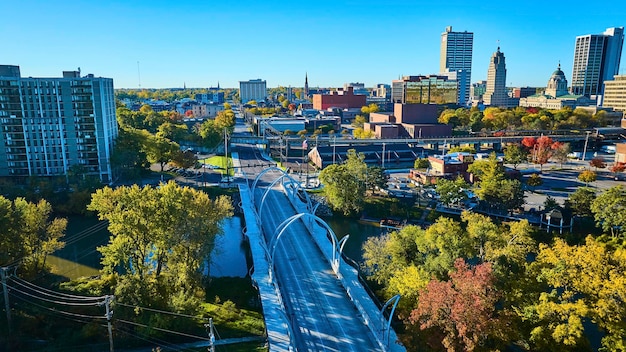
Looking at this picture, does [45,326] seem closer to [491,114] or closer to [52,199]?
[52,199]

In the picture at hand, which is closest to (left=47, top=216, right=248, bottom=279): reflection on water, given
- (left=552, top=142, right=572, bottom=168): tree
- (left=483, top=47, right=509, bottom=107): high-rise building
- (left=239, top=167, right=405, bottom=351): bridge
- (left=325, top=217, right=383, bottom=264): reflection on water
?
(left=239, top=167, right=405, bottom=351): bridge

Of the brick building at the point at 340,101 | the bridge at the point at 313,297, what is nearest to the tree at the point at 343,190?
the bridge at the point at 313,297

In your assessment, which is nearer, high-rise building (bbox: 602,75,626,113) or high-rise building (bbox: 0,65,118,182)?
high-rise building (bbox: 0,65,118,182)

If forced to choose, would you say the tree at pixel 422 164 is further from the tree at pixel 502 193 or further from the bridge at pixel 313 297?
the bridge at pixel 313 297

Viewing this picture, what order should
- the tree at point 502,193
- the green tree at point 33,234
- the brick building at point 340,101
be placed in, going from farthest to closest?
the brick building at point 340,101 < the tree at point 502,193 < the green tree at point 33,234

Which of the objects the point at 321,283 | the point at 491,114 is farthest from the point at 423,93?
the point at 321,283

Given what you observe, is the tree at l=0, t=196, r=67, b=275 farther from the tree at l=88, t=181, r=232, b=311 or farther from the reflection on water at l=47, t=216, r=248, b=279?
the tree at l=88, t=181, r=232, b=311
